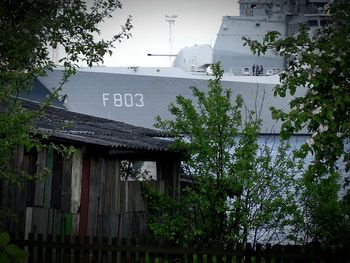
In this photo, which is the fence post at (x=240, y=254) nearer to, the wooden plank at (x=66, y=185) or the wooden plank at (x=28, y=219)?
the wooden plank at (x=66, y=185)

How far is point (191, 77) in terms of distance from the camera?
48.5 metres

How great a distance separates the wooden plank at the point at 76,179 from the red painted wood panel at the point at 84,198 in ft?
0.37

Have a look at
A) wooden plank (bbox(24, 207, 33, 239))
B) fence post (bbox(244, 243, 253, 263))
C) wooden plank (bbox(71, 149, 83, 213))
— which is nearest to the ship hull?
wooden plank (bbox(71, 149, 83, 213))

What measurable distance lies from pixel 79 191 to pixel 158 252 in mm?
2595

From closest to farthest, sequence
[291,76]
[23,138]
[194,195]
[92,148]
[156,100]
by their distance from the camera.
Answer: [23,138]
[291,76]
[194,195]
[92,148]
[156,100]

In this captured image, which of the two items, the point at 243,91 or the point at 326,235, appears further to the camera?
the point at 243,91

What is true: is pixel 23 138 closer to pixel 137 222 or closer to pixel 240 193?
pixel 240 193

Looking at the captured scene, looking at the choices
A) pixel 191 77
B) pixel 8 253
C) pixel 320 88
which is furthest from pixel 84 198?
pixel 191 77

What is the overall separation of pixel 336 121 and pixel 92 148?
5.15 m

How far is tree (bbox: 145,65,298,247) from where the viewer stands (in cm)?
830

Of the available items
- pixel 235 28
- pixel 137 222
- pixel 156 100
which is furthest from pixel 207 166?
pixel 235 28

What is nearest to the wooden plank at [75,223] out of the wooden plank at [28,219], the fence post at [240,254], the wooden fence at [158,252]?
the wooden plank at [28,219]

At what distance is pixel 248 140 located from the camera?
856 cm

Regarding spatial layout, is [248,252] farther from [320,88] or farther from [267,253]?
[320,88]
